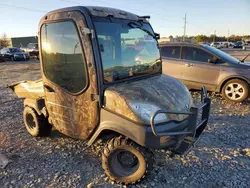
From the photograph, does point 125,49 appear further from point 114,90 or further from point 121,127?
point 121,127

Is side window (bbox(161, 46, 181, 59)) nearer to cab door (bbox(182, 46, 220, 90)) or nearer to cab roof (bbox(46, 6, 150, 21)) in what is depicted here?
cab door (bbox(182, 46, 220, 90))

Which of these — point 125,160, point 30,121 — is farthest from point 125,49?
point 30,121

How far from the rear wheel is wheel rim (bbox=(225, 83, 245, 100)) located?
16.6ft

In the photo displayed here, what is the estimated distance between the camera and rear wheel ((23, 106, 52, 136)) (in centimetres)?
384

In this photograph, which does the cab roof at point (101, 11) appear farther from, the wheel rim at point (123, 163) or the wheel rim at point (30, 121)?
the wheel rim at point (30, 121)

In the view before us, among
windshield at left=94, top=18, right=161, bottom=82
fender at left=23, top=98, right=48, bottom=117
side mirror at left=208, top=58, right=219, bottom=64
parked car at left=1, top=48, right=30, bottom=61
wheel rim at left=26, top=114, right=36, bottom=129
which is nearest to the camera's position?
windshield at left=94, top=18, right=161, bottom=82

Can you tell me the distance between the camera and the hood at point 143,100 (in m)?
2.39

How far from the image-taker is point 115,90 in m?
2.55

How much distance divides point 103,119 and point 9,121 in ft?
10.8

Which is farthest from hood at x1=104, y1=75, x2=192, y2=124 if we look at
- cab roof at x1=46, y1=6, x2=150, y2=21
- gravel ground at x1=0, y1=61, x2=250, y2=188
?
cab roof at x1=46, y1=6, x2=150, y2=21

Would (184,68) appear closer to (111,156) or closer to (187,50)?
(187,50)

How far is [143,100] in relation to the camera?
2459mm

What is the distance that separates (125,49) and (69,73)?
844 millimetres

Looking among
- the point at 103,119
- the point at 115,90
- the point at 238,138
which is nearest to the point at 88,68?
the point at 115,90
